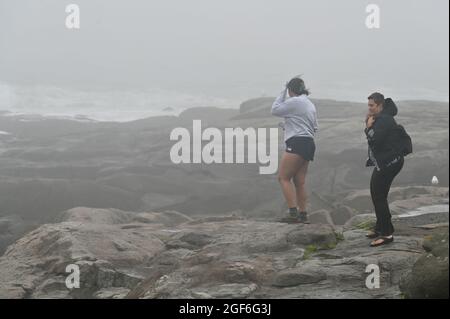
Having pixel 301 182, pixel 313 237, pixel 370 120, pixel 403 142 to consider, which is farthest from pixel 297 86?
pixel 313 237

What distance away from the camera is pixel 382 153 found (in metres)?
9.38

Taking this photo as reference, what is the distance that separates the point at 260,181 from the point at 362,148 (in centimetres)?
633

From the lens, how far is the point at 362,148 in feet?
109

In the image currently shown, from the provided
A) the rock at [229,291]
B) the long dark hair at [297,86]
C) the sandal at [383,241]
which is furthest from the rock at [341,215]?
the rock at [229,291]

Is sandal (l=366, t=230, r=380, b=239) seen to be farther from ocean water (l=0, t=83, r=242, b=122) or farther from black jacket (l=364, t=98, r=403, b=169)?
ocean water (l=0, t=83, r=242, b=122)

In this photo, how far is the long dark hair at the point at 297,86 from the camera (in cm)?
1105

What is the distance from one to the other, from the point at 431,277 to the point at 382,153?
9.36ft

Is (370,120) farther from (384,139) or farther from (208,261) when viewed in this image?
(208,261)

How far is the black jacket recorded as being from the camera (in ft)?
30.4

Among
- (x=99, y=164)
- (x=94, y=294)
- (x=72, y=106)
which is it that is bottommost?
(x=94, y=294)
